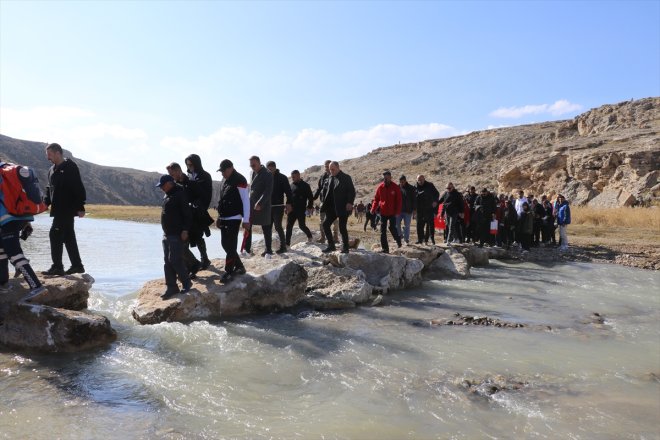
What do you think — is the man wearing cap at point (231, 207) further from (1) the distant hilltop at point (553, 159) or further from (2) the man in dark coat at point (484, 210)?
(1) the distant hilltop at point (553, 159)

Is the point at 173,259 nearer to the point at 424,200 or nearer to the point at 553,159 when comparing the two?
the point at 424,200

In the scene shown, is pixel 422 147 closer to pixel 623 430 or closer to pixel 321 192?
pixel 321 192

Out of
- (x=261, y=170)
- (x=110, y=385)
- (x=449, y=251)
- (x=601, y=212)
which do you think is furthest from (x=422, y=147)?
(x=110, y=385)

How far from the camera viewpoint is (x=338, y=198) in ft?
31.0

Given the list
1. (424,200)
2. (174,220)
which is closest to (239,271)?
(174,220)

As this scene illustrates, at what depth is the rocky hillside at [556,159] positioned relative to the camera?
32156 millimetres

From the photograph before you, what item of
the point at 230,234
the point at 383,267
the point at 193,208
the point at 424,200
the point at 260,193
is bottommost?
the point at 383,267

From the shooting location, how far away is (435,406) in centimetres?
447

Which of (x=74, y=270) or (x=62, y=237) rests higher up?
(x=62, y=237)

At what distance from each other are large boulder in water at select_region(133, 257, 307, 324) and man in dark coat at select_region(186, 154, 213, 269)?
788 millimetres

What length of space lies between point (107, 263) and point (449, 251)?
31.5ft

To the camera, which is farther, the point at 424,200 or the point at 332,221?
the point at 424,200

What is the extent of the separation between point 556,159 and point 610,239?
18343 mm

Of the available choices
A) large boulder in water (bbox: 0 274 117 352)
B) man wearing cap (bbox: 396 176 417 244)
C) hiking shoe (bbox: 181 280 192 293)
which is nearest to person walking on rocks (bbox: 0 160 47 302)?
→ large boulder in water (bbox: 0 274 117 352)
